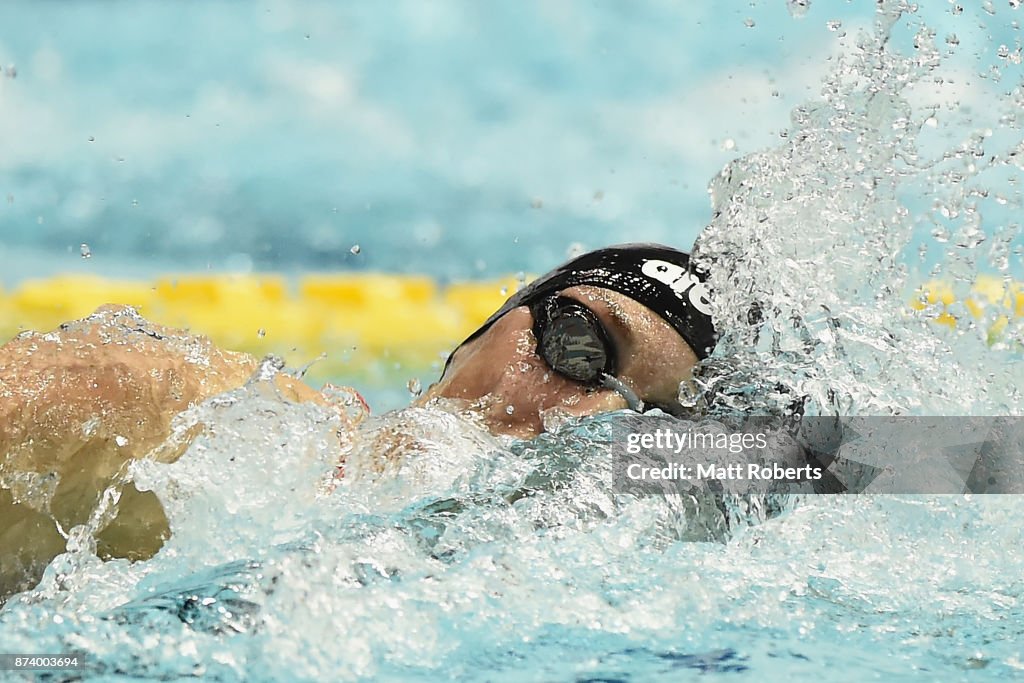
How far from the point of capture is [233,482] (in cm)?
130

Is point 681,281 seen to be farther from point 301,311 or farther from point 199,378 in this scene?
point 301,311

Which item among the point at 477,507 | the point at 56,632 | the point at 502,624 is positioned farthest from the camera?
the point at 477,507

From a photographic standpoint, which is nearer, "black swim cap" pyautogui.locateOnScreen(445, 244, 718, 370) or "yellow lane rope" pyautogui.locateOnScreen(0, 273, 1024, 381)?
"black swim cap" pyautogui.locateOnScreen(445, 244, 718, 370)

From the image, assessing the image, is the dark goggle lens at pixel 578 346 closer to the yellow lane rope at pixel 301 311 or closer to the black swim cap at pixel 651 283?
the black swim cap at pixel 651 283

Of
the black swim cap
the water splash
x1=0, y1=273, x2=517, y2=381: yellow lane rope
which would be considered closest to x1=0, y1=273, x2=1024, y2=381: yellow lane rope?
x1=0, y1=273, x2=517, y2=381: yellow lane rope

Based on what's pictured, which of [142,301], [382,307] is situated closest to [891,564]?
[382,307]

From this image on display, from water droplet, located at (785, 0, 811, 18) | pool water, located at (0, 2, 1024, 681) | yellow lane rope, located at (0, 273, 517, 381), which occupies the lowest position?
pool water, located at (0, 2, 1024, 681)

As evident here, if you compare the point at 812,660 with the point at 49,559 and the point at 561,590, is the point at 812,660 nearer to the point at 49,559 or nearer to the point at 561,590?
the point at 561,590

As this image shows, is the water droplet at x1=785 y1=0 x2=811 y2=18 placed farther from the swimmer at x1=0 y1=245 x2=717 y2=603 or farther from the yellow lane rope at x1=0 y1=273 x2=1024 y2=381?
the yellow lane rope at x1=0 y1=273 x2=1024 y2=381

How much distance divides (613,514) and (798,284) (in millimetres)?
683

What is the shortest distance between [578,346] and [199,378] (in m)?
0.60

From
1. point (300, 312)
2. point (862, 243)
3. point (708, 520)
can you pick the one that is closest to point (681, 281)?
point (862, 243)

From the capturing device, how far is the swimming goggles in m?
1.70

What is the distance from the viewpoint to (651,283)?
177cm
